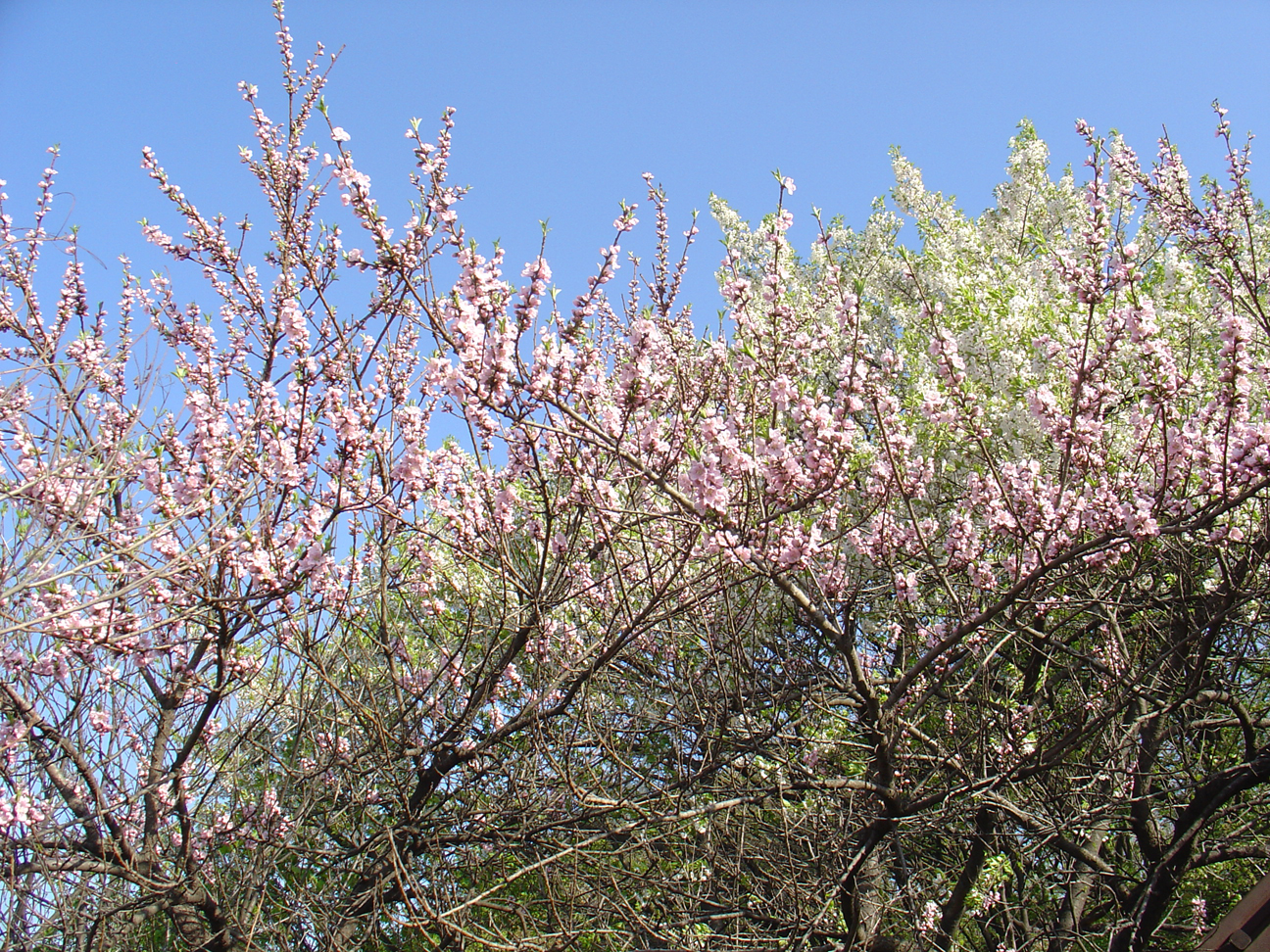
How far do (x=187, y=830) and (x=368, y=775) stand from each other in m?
1.03

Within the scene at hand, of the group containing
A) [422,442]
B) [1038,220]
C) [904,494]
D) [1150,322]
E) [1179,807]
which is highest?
[1038,220]

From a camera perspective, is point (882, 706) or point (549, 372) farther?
point (882, 706)

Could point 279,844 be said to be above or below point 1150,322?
below

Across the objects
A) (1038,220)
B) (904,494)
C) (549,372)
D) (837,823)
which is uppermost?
(1038,220)

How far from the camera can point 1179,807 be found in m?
5.57

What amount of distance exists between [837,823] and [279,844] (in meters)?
3.00

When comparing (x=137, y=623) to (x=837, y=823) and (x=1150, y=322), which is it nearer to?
(x=837, y=823)

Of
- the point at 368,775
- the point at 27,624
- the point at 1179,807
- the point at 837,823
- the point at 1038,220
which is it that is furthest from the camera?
the point at 1038,220

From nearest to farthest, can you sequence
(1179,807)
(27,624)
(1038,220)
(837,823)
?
(27,624)
(837,823)
(1179,807)
(1038,220)

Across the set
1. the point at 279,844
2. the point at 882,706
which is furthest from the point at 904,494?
the point at 279,844

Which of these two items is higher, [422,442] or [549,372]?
[422,442]

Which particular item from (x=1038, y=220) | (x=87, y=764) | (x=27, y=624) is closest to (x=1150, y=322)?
(x=27, y=624)

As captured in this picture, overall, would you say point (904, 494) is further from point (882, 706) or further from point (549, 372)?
point (549, 372)

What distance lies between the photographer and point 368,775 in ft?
16.8
